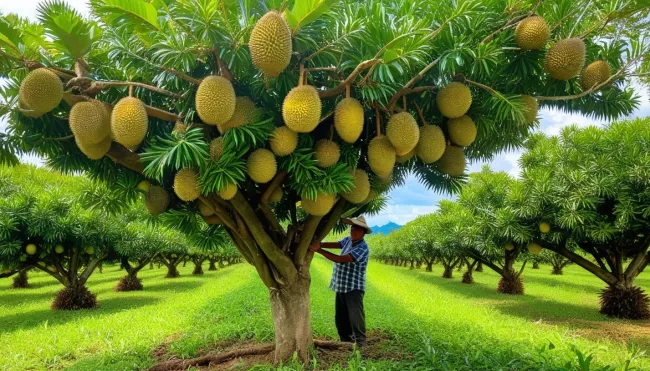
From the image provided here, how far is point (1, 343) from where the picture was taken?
7.62 m

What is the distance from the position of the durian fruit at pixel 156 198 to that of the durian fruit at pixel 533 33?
2580 millimetres

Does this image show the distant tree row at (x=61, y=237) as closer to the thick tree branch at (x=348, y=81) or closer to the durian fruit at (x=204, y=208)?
the durian fruit at (x=204, y=208)

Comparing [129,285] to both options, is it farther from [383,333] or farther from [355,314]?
[355,314]

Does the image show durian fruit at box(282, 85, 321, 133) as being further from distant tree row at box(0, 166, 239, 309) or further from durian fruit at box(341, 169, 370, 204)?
distant tree row at box(0, 166, 239, 309)

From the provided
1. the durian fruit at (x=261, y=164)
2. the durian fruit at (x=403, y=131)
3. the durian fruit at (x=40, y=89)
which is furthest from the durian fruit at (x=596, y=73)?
the durian fruit at (x=40, y=89)

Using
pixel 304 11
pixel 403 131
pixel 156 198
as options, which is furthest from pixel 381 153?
pixel 156 198

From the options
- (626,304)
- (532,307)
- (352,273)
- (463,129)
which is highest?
(463,129)

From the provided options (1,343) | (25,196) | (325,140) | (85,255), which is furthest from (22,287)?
(325,140)

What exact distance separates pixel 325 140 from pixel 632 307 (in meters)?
10.8

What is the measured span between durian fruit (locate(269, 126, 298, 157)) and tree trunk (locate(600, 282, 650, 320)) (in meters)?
11.1

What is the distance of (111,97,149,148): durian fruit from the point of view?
2.28 meters

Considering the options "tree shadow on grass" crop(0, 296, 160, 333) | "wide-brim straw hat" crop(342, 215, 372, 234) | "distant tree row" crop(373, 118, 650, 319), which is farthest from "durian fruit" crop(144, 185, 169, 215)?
"tree shadow on grass" crop(0, 296, 160, 333)

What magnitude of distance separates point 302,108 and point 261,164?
0.52m

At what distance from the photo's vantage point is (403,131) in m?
2.53
